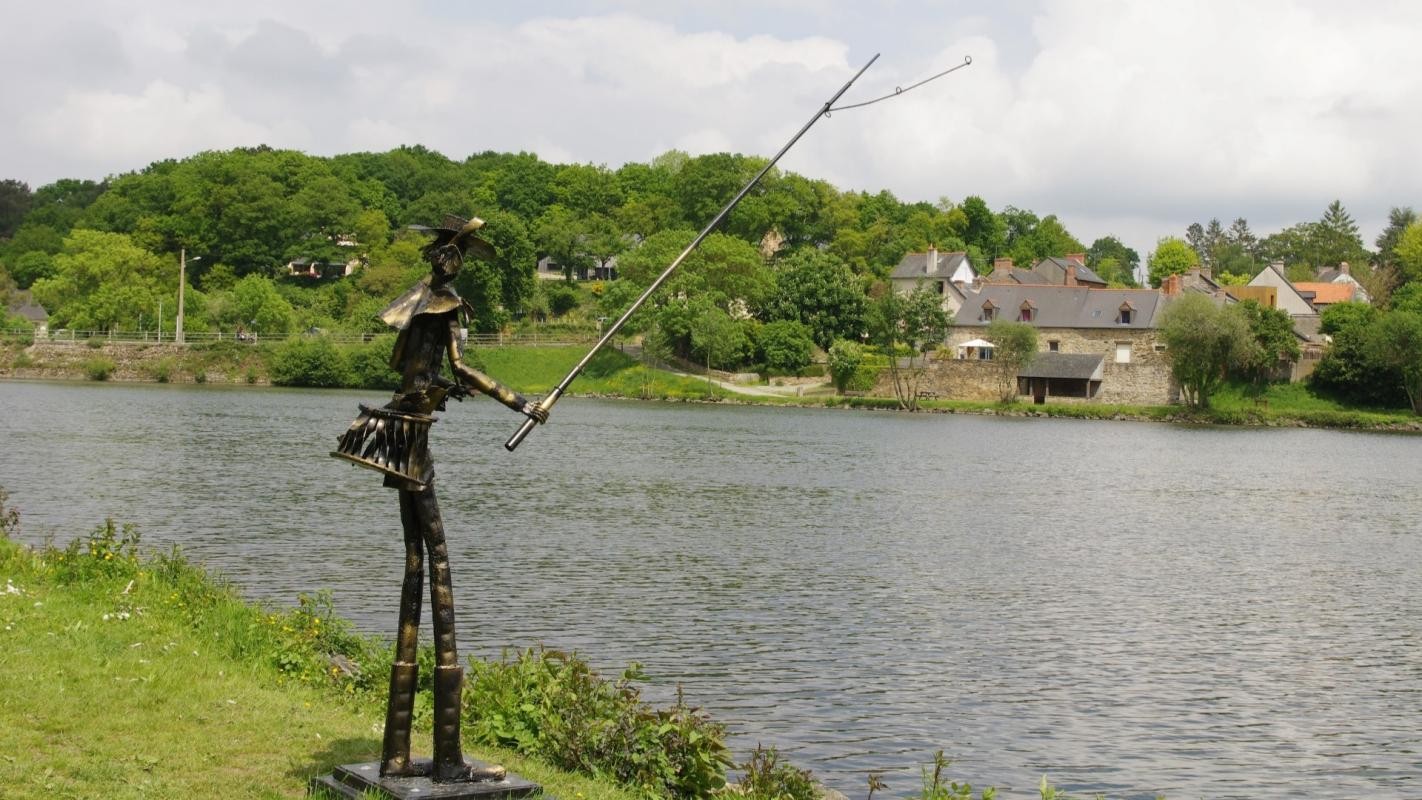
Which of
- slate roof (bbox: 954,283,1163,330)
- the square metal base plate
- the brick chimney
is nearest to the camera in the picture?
the square metal base plate

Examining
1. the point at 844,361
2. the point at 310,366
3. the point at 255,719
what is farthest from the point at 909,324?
the point at 255,719

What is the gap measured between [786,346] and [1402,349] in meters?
38.3

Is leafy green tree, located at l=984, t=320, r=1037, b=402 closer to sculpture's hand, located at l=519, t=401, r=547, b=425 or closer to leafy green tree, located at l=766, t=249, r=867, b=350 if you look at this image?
leafy green tree, located at l=766, t=249, r=867, b=350

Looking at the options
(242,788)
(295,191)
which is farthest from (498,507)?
(295,191)

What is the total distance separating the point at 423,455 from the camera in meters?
9.05

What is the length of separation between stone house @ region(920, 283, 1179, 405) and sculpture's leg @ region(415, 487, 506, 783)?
85.6m

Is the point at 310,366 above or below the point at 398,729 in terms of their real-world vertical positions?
above

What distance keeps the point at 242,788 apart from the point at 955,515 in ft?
93.4

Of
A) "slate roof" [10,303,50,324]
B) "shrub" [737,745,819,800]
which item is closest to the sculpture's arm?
"shrub" [737,745,819,800]

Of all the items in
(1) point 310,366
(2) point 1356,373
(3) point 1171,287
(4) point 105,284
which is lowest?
(1) point 310,366

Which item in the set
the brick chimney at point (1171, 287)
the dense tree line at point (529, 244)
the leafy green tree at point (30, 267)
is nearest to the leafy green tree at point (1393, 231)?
the dense tree line at point (529, 244)

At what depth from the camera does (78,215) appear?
153875mm

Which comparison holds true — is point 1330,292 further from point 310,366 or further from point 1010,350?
point 310,366

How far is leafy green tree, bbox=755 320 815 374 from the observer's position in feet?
309
